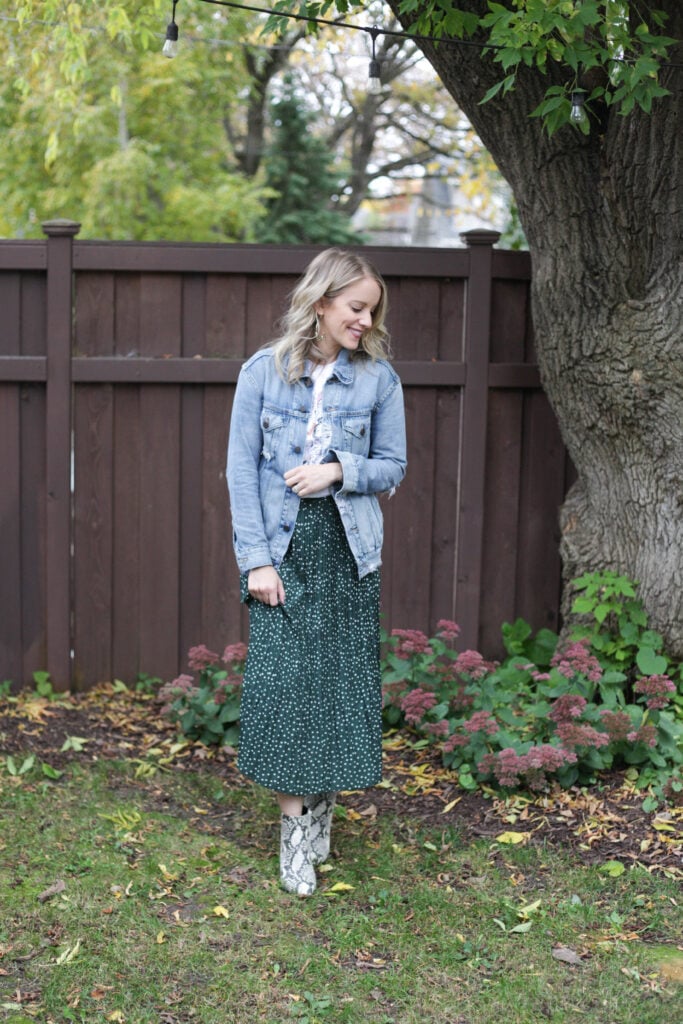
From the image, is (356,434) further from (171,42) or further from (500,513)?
(500,513)

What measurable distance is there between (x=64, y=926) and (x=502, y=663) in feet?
8.44

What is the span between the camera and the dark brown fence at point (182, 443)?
186 inches

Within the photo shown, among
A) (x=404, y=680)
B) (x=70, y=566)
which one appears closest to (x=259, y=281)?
(x=70, y=566)

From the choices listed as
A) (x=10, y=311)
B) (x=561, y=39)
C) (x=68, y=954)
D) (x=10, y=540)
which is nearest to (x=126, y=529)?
(x=10, y=540)

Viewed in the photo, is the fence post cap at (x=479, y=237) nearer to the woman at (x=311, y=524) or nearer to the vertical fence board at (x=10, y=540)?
the woman at (x=311, y=524)

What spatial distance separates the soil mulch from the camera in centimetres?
364

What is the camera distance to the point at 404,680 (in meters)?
4.47

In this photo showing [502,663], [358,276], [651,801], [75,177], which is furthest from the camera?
[75,177]

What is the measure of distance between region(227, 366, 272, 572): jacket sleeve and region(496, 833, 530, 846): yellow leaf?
122cm

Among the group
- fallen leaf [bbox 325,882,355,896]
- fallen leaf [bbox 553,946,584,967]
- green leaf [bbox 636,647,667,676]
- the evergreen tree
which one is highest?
the evergreen tree

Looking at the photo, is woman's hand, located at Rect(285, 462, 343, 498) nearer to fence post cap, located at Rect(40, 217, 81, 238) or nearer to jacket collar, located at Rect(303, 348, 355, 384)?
jacket collar, located at Rect(303, 348, 355, 384)

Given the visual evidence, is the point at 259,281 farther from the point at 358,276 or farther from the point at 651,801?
the point at 651,801

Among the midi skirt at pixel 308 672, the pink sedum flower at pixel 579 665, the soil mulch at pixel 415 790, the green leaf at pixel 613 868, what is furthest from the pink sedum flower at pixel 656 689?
the midi skirt at pixel 308 672

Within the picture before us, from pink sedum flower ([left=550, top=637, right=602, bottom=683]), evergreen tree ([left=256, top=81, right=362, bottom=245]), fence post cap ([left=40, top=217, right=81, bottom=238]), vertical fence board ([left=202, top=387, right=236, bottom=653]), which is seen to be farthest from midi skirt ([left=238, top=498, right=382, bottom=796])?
evergreen tree ([left=256, top=81, right=362, bottom=245])
